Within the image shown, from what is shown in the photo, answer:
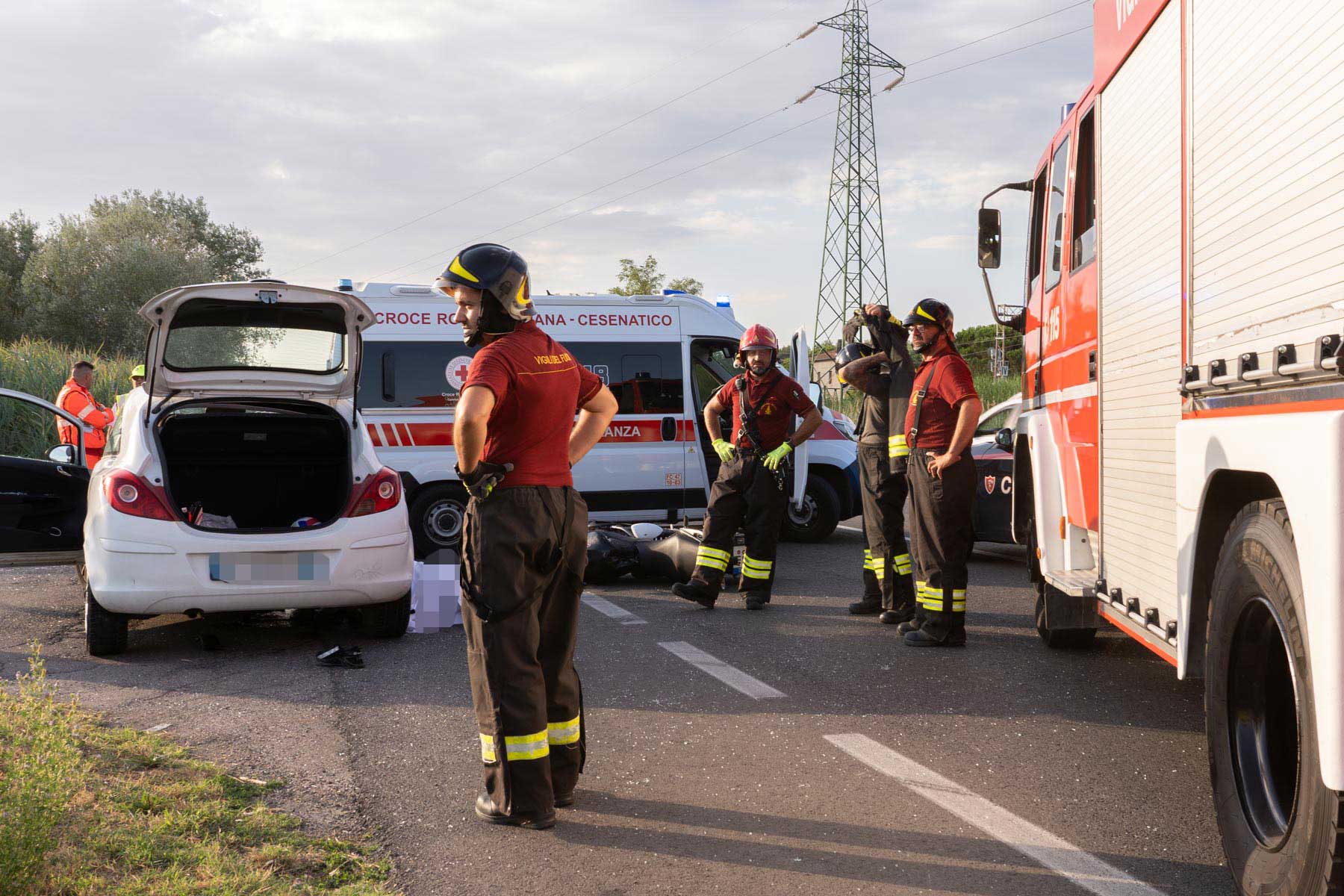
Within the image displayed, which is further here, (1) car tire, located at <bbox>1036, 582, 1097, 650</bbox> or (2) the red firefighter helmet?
(2) the red firefighter helmet

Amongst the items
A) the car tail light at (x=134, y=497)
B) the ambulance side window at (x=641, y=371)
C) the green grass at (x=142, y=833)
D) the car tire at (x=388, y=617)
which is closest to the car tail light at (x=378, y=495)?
the car tire at (x=388, y=617)

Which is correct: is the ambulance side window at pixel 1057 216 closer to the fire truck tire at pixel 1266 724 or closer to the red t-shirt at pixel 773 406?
the red t-shirt at pixel 773 406

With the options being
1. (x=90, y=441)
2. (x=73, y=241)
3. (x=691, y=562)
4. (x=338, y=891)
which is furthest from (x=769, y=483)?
(x=73, y=241)

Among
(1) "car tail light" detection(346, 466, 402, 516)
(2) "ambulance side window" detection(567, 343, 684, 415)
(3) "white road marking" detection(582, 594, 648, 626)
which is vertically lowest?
(3) "white road marking" detection(582, 594, 648, 626)

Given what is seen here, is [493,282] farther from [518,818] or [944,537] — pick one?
[944,537]

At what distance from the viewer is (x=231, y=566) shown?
6.35m

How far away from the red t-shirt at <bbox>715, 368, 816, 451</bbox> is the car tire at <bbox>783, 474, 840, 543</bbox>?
380 cm

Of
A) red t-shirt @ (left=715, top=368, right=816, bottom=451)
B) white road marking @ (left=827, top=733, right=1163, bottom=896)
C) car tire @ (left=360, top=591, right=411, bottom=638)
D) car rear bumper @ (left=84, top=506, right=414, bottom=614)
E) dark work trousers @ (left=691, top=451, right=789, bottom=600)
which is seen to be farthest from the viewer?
red t-shirt @ (left=715, top=368, right=816, bottom=451)

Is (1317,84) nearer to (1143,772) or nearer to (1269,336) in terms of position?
(1269,336)

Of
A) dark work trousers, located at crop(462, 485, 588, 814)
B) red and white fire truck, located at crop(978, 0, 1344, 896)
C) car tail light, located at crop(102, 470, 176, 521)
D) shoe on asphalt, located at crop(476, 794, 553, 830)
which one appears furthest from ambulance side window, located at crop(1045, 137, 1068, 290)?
car tail light, located at crop(102, 470, 176, 521)

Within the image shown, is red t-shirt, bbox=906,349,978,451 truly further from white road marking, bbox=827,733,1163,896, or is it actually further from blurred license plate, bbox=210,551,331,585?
blurred license plate, bbox=210,551,331,585

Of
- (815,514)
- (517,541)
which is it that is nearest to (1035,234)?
(517,541)

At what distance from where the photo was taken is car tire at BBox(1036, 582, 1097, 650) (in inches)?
257

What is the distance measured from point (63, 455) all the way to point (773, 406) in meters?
4.71
